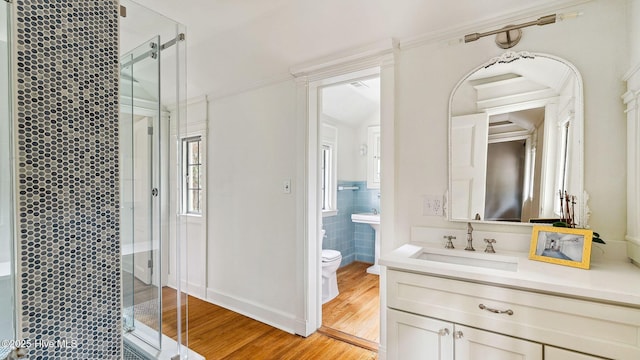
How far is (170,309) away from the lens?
1.95 m

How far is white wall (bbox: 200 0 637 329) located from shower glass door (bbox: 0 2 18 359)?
5.28ft

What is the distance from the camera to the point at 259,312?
8.81 ft

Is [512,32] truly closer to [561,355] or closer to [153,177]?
[561,355]

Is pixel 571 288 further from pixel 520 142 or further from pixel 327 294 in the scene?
pixel 327 294

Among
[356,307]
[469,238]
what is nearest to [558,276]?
[469,238]

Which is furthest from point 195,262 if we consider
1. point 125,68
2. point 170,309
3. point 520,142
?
point 520,142

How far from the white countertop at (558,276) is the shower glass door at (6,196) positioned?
1.49 meters

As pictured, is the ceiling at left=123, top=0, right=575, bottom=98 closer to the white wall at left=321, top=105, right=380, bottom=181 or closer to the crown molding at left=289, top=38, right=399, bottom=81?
the crown molding at left=289, top=38, right=399, bottom=81

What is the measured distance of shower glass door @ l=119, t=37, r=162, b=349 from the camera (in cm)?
171

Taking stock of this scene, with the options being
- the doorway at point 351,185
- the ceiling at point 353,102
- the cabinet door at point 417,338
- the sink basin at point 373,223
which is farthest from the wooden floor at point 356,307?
the ceiling at point 353,102

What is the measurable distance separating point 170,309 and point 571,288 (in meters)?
2.12

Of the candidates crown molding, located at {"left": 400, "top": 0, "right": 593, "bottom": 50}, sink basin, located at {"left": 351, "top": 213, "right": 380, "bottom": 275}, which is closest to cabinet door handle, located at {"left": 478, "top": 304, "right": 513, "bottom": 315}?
crown molding, located at {"left": 400, "top": 0, "right": 593, "bottom": 50}

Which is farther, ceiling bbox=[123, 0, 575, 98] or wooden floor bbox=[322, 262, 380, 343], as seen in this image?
wooden floor bbox=[322, 262, 380, 343]

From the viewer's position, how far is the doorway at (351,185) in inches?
139
